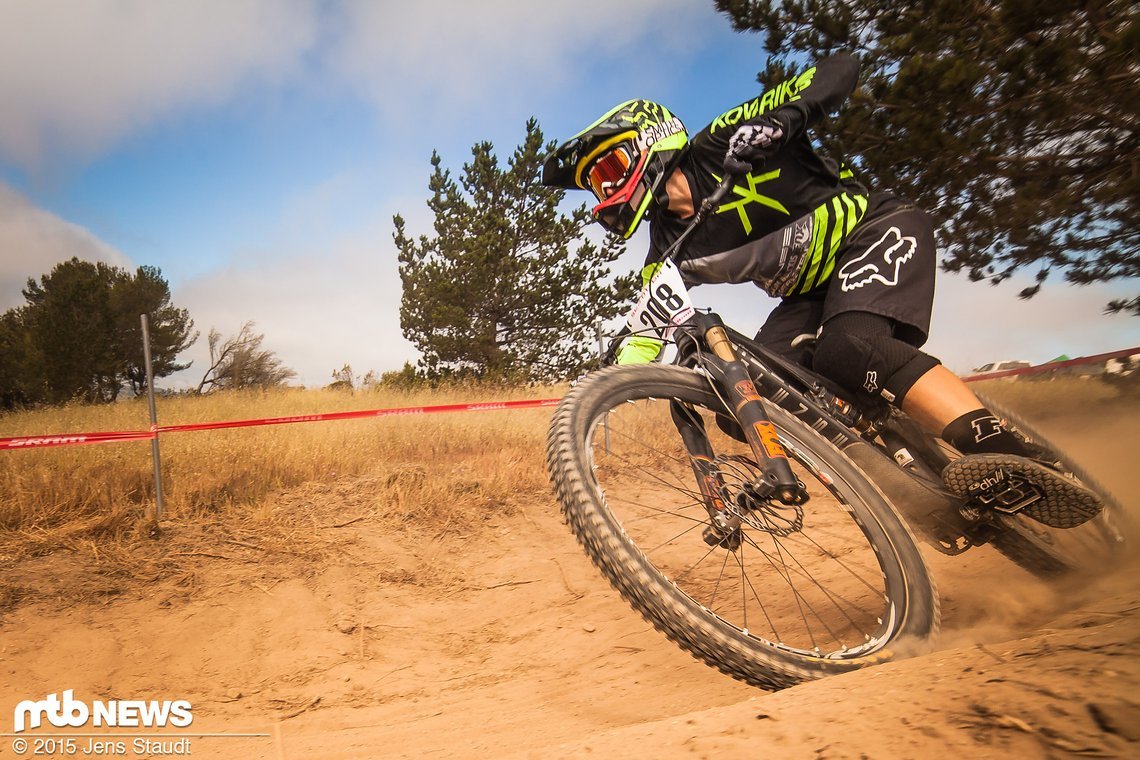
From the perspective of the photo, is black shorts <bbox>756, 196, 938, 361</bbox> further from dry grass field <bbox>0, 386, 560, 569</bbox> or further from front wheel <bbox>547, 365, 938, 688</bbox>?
dry grass field <bbox>0, 386, 560, 569</bbox>

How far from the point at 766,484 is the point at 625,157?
5.07ft

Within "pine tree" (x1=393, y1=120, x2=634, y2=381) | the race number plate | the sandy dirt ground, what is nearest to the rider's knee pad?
the race number plate

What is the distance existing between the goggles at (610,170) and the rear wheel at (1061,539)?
194 centimetres

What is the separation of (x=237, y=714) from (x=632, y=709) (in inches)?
97.5

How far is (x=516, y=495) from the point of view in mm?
6980

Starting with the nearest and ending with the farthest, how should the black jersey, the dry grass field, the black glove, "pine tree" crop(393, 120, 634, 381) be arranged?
the black glove, the black jersey, the dry grass field, "pine tree" crop(393, 120, 634, 381)

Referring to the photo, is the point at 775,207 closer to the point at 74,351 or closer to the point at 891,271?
the point at 891,271

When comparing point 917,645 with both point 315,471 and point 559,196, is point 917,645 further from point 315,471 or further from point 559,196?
point 559,196

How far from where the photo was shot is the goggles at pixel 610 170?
283 cm

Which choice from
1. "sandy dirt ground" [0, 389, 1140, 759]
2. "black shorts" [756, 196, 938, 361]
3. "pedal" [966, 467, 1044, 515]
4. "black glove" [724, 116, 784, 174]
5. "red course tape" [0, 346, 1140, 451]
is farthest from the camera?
"red course tape" [0, 346, 1140, 451]

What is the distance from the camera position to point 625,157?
2.83 m

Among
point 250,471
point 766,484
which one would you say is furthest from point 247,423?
point 766,484

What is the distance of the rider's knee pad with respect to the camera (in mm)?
2643

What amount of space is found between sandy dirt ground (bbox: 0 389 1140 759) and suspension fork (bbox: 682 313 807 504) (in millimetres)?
641
